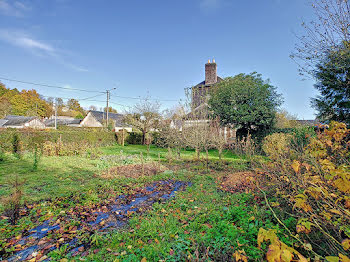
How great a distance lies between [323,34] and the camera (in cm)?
485

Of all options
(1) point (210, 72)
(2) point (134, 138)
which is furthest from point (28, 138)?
(1) point (210, 72)

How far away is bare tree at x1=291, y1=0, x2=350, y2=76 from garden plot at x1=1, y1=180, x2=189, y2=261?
5583 mm

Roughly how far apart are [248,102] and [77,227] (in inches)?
475

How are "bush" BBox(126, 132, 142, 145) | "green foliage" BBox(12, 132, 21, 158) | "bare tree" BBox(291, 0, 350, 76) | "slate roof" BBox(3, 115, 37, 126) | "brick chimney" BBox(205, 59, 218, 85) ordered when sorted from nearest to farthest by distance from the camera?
1. "bare tree" BBox(291, 0, 350, 76)
2. "green foliage" BBox(12, 132, 21, 158)
3. "brick chimney" BBox(205, 59, 218, 85)
4. "bush" BBox(126, 132, 142, 145)
5. "slate roof" BBox(3, 115, 37, 126)

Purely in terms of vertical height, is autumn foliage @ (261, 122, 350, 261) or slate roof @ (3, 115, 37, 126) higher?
slate roof @ (3, 115, 37, 126)

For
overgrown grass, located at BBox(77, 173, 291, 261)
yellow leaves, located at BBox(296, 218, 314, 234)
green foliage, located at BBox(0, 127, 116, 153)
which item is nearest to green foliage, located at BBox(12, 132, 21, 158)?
green foliage, located at BBox(0, 127, 116, 153)

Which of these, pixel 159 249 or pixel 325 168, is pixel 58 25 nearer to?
pixel 159 249

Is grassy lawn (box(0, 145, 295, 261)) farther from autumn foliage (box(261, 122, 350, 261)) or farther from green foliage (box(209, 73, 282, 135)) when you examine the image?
green foliage (box(209, 73, 282, 135))

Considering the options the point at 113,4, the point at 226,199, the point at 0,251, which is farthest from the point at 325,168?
the point at 113,4

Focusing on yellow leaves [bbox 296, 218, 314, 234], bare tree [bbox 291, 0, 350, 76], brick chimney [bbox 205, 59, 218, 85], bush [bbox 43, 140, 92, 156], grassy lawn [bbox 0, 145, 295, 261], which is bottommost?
grassy lawn [bbox 0, 145, 295, 261]

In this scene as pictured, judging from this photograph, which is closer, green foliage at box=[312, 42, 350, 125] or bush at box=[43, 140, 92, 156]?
green foliage at box=[312, 42, 350, 125]

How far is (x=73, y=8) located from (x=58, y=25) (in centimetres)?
327

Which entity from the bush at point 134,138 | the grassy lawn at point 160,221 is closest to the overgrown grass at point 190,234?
the grassy lawn at point 160,221

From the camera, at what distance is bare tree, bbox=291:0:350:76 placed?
4516mm
